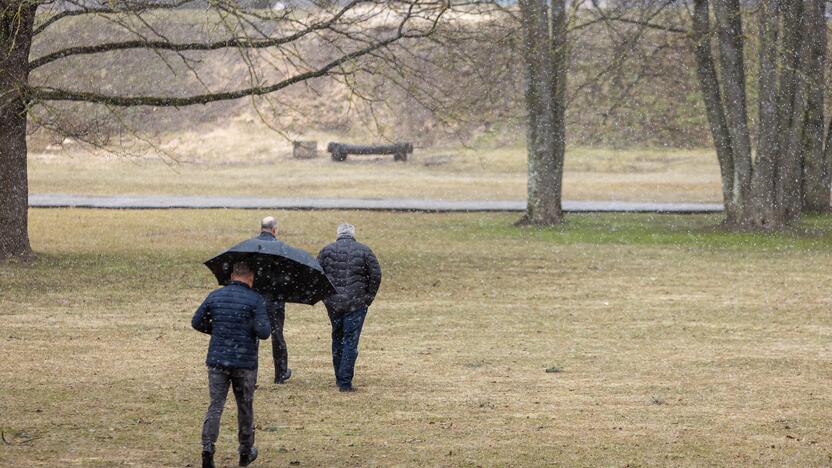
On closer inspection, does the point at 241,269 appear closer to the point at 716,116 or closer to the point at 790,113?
the point at 716,116

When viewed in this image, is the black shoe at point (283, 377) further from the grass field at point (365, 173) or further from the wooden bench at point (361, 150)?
the wooden bench at point (361, 150)

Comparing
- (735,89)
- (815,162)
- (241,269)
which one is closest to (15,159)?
(241,269)

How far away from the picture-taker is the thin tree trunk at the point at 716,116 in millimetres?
31500

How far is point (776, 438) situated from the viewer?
10.1 m

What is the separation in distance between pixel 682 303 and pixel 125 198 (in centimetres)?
2586

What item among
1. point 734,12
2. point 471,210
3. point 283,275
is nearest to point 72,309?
point 283,275

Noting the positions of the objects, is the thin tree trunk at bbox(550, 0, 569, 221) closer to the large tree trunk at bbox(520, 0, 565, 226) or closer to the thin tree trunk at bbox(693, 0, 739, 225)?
the large tree trunk at bbox(520, 0, 565, 226)

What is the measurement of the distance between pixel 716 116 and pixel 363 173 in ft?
85.0

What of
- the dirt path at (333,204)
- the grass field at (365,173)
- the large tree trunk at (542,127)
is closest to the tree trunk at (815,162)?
the dirt path at (333,204)

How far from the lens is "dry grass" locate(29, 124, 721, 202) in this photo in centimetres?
4750

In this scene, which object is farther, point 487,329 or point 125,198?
point 125,198

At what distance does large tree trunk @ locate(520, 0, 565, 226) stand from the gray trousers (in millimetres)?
23126

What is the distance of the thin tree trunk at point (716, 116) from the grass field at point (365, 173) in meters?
11.7

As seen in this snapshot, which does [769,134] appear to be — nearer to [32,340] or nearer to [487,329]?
[487,329]
